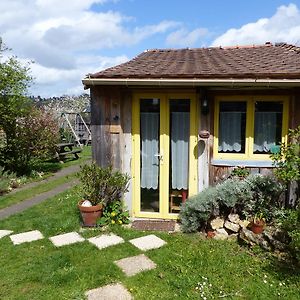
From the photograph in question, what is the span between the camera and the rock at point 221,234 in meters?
5.66

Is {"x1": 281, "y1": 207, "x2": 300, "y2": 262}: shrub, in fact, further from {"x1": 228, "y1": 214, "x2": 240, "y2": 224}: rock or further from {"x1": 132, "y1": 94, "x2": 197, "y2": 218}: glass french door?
{"x1": 132, "y1": 94, "x2": 197, "y2": 218}: glass french door

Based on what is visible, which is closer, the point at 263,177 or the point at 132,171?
the point at 263,177

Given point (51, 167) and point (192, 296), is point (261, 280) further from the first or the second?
point (51, 167)

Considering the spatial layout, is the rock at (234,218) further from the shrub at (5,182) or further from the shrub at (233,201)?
the shrub at (5,182)

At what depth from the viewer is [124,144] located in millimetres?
6766

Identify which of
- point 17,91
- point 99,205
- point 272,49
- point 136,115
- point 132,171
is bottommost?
point 99,205

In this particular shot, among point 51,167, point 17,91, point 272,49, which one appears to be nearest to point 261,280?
point 272,49

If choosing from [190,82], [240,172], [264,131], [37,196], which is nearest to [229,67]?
[190,82]

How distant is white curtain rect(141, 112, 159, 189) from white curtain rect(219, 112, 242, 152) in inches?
53.6

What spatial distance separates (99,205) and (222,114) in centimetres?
315

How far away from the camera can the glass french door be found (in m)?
6.56

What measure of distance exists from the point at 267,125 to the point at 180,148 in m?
1.83

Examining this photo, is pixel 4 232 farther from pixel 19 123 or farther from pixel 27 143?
pixel 19 123

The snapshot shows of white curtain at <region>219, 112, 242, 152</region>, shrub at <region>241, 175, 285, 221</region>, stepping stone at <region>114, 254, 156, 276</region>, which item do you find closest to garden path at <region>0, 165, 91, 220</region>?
stepping stone at <region>114, 254, 156, 276</region>
